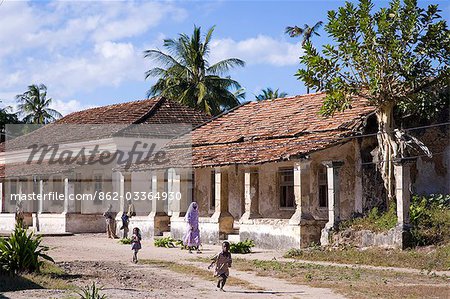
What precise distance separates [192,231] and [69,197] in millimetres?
11059

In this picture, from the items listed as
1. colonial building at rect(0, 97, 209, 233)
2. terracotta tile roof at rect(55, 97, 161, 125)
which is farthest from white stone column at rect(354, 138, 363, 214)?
terracotta tile roof at rect(55, 97, 161, 125)

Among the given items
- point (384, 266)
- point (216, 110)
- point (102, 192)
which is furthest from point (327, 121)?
point (216, 110)

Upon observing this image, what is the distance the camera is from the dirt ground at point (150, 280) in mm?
10922

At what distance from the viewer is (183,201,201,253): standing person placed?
764 inches

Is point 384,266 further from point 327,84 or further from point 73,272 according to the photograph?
point 73,272

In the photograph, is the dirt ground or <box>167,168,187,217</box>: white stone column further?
<box>167,168,187,217</box>: white stone column

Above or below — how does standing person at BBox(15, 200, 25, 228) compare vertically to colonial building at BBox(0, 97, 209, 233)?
below

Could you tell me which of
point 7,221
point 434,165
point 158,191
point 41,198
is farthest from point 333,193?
point 7,221

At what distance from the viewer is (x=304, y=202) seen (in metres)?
19.0

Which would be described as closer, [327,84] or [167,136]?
[327,84]

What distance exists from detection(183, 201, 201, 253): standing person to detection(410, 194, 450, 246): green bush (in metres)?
6.01

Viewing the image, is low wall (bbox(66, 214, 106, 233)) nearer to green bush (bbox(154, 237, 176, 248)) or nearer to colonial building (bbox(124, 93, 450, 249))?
colonial building (bbox(124, 93, 450, 249))

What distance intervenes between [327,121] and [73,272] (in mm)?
9901

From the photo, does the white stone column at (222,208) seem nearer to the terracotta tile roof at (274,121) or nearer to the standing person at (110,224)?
the terracotta tile roof at (274,121)
